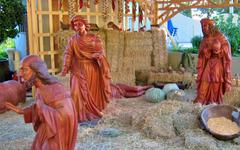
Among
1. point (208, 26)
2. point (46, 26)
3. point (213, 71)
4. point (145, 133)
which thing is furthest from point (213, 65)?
point (46, 26)

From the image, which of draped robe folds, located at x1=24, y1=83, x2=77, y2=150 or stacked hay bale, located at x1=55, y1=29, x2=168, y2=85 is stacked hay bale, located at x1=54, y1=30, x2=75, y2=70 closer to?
stacked hay bale, located at x1=55, y1=29, x2=168, y2=85

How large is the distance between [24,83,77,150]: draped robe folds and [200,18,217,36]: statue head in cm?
328

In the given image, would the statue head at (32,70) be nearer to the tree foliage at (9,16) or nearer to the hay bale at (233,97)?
the hay bale at (233,97)

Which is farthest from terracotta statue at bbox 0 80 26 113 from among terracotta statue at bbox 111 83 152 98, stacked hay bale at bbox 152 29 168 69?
stacked hay bale at bbox 152 29 168 69

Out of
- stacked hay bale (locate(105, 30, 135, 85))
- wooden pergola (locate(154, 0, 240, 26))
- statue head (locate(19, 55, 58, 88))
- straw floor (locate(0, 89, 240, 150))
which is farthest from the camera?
wooden pergola (locate(154, 0, 240, 26))

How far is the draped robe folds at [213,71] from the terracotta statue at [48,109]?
3322 mm

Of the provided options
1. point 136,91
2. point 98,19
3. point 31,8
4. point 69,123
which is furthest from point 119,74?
point 69,123

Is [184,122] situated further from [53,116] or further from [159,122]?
[53,116]

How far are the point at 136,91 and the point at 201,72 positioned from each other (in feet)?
6.39

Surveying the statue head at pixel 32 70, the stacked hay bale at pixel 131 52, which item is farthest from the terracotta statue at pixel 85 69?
the stacked hay bale at pixel 131 52

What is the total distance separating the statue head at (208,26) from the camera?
17.4 feet

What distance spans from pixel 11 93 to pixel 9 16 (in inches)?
116

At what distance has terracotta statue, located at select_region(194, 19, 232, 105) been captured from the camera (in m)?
5.35

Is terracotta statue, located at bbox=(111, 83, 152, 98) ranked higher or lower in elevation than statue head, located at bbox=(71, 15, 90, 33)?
lower
